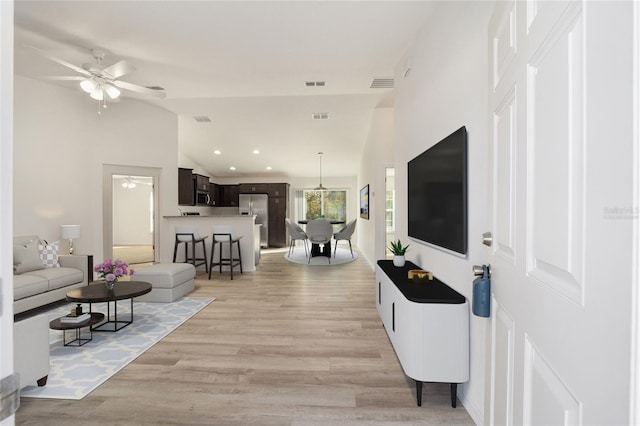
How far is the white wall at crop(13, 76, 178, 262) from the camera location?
175 inches

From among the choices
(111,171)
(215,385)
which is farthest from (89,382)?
(111,171)

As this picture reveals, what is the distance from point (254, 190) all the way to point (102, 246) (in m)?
5.31

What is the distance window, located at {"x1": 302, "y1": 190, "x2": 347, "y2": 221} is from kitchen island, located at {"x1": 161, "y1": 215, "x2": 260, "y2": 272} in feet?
17.1

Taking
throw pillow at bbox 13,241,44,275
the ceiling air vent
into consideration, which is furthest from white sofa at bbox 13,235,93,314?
the ceiling air vent

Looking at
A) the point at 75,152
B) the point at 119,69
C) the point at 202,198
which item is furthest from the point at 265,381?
the point at 202,198

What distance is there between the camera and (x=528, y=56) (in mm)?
825

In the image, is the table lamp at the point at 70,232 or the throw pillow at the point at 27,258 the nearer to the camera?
the throw pillow at the point at 27,258

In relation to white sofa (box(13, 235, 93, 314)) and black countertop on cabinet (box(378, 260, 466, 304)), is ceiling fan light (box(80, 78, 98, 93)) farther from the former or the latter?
black countertop on cabinet (box(378, 260, 466, 304))

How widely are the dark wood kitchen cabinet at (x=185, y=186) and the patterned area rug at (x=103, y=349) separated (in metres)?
4.16

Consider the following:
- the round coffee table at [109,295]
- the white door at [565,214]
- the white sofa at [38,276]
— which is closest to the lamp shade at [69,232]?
the white sofa at [38,276]

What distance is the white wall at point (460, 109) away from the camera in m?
1.73

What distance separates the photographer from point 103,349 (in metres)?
2.70

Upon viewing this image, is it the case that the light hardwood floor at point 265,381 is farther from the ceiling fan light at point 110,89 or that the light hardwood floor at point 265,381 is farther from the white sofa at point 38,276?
the ceiling fan light at point 110,89

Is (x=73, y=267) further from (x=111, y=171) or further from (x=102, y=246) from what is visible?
(x=111, y=171)
